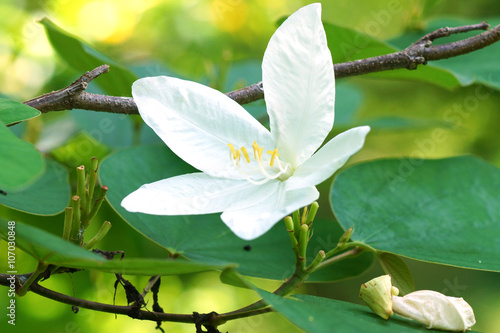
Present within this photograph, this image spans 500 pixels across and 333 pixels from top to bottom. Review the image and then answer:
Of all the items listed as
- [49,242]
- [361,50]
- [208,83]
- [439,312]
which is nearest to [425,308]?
[439,312]

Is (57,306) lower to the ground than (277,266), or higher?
lower

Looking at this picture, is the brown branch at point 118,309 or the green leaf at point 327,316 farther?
the brown branch at point 118,309

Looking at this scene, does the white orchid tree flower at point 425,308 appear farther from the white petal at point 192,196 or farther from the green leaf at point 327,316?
the white petal at point 192,196

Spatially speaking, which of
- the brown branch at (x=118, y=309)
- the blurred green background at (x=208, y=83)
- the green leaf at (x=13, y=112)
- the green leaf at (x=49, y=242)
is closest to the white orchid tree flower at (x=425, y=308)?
the brown branch at (x=118, y=309)

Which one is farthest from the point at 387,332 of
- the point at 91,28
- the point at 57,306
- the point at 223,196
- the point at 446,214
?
the point at 91,28

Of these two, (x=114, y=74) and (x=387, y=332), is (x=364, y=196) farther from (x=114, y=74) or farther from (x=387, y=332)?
(x=114, y=74)

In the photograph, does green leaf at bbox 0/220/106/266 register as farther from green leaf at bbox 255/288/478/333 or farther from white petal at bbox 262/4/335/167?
white petal at bbox 262/4/335/167

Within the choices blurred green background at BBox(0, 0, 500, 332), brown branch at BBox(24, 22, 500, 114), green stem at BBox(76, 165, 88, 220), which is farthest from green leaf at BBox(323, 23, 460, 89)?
green stem at BBox(76, 165, 88, 220)
